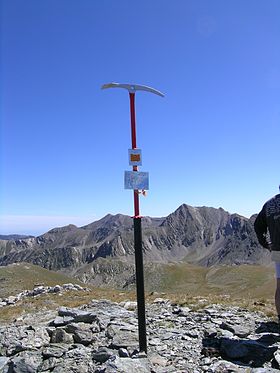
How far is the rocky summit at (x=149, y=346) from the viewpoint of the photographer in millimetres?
8297

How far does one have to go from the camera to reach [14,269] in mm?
186750

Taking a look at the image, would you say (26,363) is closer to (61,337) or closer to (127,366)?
(61,337)

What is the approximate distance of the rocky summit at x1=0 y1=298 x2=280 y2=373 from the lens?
8.30m

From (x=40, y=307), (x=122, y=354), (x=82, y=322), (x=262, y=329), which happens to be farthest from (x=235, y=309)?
(x=40, y=307)

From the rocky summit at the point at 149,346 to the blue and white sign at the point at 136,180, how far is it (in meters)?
3.78

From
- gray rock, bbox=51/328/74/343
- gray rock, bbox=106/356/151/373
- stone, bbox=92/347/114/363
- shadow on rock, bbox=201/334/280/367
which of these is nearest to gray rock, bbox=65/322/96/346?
gray rock, bbox=51/328/74/343

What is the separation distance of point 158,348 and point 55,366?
8.47 ft

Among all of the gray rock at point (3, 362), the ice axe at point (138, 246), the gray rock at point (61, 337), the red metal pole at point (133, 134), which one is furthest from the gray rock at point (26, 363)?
the red metal pole at point (133, 134)

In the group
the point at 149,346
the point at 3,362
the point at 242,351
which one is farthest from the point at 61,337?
the point at 242,351

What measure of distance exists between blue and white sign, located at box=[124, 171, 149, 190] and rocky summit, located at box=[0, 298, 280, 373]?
12.4ft

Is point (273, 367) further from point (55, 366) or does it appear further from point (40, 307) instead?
point (40, 307)

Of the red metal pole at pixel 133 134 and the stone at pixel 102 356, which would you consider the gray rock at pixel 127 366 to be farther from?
the red metal pole at pixel 133 134

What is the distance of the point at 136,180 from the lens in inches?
356

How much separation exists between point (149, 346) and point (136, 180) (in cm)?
431
